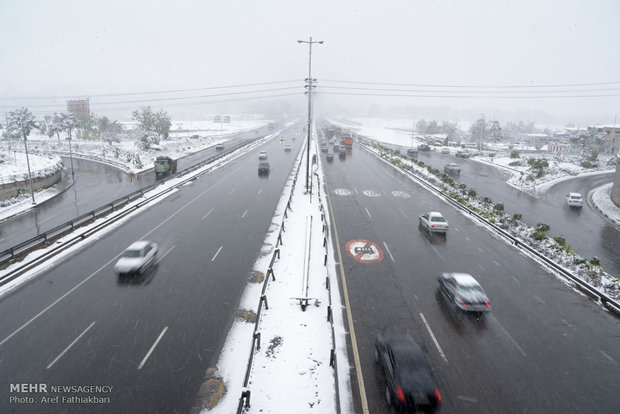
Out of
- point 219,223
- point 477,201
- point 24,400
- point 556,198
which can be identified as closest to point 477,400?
point 24,400

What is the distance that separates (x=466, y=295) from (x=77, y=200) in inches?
1513

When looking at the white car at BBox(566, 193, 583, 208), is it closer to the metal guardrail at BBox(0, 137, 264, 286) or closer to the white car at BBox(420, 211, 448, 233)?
the white car at BBox(420, 211, 448, 233)

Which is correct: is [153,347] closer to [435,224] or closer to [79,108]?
[435,224]

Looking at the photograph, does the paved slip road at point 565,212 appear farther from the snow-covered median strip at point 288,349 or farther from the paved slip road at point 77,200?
the paved slip road at point 77,200

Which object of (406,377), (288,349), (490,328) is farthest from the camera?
(490,328)

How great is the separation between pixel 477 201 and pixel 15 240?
133ft

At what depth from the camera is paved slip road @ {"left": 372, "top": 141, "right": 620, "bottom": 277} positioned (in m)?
23.4

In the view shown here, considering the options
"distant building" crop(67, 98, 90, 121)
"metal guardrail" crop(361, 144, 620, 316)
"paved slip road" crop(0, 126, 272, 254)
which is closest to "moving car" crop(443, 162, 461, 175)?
"metal guardrail" crop(361, 144, 620, 316)

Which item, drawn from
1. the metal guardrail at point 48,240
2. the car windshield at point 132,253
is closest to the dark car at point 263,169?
the metal guardrail at point 48,240

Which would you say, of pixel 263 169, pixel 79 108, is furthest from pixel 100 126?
pixel 263 169

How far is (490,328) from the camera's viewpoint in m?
13.5

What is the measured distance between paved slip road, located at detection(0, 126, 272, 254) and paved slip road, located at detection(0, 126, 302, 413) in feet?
26.5

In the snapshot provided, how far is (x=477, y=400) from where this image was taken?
997cm

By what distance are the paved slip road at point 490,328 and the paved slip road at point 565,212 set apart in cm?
692
